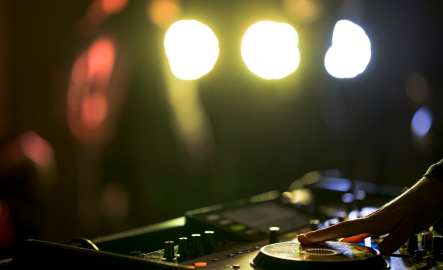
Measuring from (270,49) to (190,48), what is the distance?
30.7 inches

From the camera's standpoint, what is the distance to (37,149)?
252cm

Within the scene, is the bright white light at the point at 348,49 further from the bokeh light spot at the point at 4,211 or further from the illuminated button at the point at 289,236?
the bokeh light spot at the point at 4,211

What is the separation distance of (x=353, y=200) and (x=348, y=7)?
321 centimetres

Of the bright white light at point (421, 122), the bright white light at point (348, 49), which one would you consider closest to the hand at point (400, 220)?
the bright white light at point (348, 49)

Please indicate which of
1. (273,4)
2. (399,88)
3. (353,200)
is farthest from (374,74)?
(353,200)

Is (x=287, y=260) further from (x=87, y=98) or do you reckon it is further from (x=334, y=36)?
(x=334, y=36)


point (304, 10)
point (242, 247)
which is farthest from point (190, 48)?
point (242, 247)

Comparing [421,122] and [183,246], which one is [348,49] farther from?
[183,246]

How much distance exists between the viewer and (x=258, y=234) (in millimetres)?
1121

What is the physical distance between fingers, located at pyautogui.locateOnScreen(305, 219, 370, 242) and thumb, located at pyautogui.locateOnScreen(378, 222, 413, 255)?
0.16ft

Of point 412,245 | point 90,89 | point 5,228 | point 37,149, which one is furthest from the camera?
point 90,89

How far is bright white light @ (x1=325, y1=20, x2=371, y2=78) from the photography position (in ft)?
13.5

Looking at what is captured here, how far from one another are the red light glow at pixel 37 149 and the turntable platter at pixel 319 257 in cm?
210

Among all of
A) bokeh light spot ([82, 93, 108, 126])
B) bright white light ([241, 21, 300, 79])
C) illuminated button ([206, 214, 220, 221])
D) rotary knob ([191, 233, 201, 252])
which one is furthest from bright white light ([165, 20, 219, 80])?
rotary knob ([191, 233, 201, 252])
